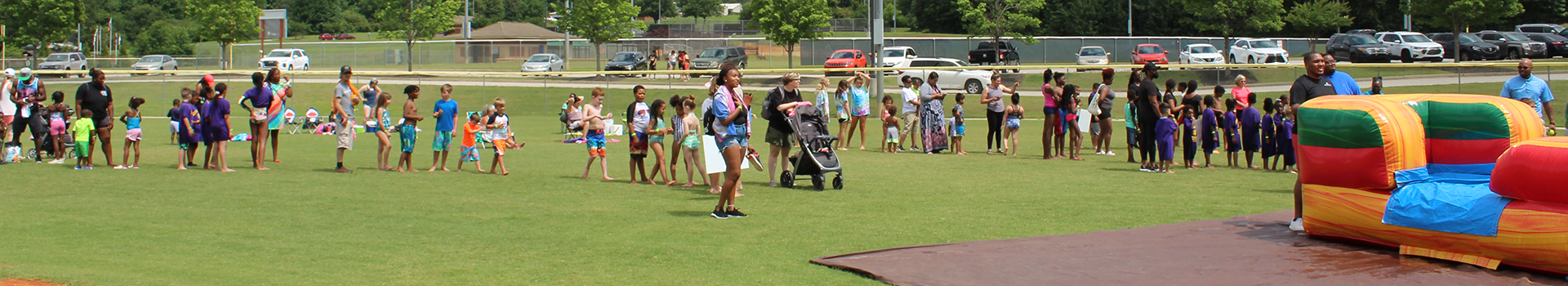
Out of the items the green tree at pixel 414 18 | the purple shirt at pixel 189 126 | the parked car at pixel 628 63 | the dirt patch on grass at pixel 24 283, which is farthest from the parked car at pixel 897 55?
the dirt patch on grass at pixel 24 283

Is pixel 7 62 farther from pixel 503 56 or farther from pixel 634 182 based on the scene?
pixel 634 182

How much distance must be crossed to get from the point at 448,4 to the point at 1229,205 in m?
49.2

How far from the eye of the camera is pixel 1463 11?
41.5m

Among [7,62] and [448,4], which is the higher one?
[448,4]

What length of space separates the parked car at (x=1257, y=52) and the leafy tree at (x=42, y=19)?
5391 centimetres

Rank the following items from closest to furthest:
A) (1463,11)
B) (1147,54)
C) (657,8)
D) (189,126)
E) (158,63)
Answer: (189,126)
(1463,11)
(1147,54)
(158,63)
(657,8)

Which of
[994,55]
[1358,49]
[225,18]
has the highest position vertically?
[225,18]

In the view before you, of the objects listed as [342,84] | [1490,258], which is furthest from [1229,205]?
[342,84]

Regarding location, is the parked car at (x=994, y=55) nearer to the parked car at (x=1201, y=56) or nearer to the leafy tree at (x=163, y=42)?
the parked car at (x=1201, y=56)

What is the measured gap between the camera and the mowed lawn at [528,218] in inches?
245

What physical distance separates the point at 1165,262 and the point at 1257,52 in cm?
3867

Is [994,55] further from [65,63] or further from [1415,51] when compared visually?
[65,63]

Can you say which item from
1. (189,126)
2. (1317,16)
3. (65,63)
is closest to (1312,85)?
(189,126)

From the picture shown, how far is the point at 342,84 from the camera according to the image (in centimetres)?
1456
